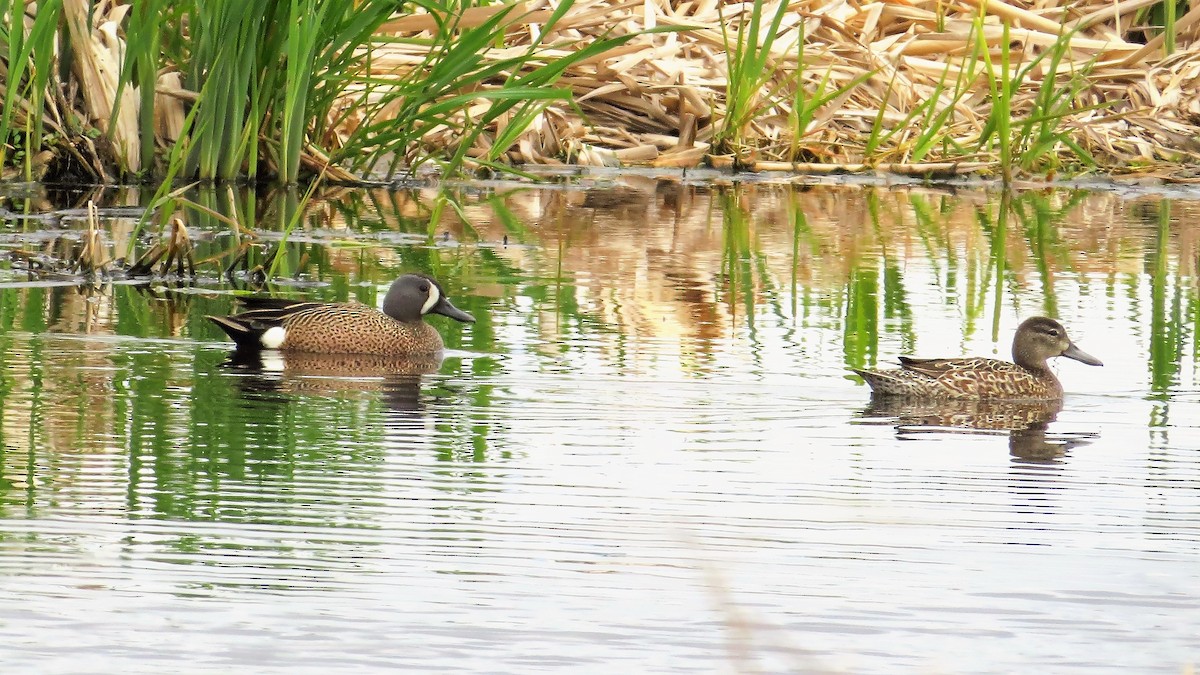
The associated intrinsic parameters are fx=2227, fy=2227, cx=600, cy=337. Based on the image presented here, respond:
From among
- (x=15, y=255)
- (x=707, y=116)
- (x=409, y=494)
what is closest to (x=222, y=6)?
(x=15, y=255)

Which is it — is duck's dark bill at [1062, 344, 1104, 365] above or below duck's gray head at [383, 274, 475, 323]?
below

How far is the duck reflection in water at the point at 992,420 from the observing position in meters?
6.61

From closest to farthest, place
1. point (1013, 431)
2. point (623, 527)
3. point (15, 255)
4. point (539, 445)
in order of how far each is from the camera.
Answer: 1. point (623, 527)
2. point (539, 445)
3. point (1013, 431)
4. point (15, 255)

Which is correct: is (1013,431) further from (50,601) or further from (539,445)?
(50,601)

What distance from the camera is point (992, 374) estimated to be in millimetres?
7688

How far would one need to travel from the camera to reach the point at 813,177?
626 inches

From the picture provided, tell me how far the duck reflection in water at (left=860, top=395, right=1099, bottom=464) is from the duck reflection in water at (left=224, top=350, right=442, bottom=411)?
1.53 meters

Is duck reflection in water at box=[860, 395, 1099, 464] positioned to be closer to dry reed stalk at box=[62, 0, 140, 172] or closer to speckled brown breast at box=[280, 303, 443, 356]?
speckled brown breast at box=[280, 303, 443, 356]

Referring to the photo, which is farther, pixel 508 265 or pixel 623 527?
pixel 508 265

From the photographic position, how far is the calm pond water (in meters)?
4.14

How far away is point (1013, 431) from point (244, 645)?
3597 millimetres

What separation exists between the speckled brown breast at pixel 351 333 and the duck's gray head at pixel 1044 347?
2171mm

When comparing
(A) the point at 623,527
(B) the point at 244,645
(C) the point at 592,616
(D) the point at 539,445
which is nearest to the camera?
(B) the point at 244,645

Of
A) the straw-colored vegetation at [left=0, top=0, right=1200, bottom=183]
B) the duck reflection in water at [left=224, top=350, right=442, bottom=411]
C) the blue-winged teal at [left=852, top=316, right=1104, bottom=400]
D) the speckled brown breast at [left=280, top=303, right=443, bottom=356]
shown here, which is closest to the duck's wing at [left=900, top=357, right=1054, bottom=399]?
the blue-winged teal at [left=852, top=316, right=1104, bottom=400]
